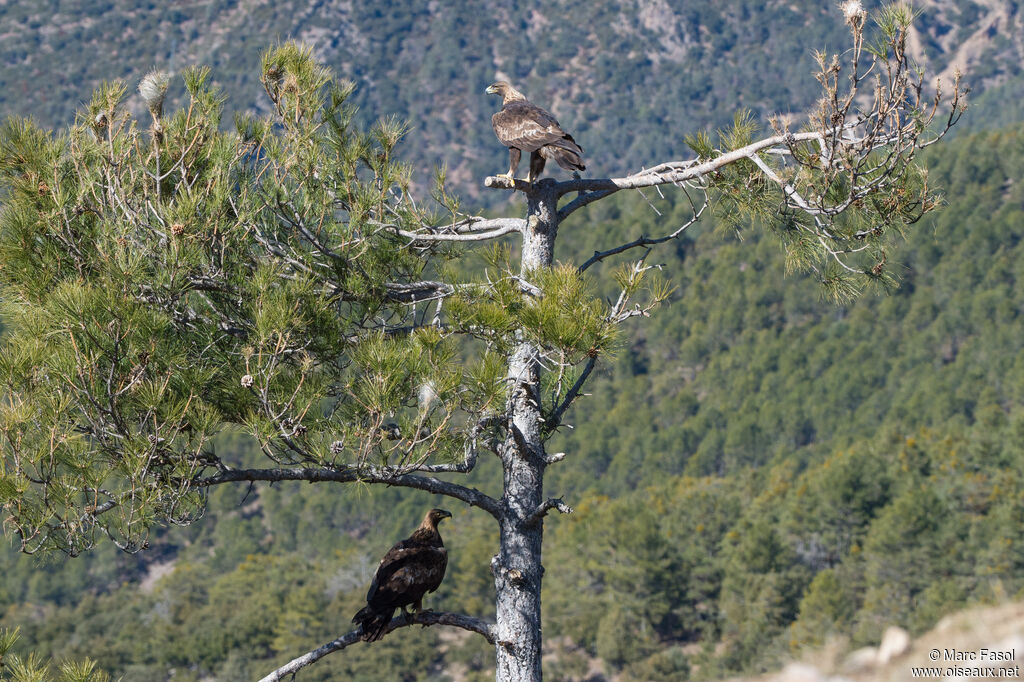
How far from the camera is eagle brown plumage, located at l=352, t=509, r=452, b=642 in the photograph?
4684 mm

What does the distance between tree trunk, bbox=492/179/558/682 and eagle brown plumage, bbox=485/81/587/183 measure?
0.14 m

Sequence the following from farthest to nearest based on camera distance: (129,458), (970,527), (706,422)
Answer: (706,422), (970,527), (129,458)

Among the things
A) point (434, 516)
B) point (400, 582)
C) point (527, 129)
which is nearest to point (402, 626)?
point (400, 582)

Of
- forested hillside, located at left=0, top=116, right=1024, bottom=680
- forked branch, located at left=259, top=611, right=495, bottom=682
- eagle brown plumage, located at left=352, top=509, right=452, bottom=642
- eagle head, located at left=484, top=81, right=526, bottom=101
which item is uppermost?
forested hillside, located at left=0, top=116, right=1024, bottom=680

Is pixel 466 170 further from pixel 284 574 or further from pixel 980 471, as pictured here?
pixel 980 471

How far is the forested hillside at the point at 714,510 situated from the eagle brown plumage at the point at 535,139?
1.76 m

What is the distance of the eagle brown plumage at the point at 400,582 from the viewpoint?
4.68 metres

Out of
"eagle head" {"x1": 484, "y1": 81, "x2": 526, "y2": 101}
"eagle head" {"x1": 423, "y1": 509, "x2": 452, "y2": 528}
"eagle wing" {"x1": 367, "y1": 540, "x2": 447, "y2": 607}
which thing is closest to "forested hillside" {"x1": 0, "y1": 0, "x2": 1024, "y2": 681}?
"eagle wing" {"x1": 367, "y1": 540, "x2": 447, "y2": 607}

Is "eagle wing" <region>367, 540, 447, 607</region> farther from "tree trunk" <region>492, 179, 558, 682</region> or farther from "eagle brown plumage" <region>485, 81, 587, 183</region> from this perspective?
"eagle brown plumage" <region>485, 81, 587, 183</region>

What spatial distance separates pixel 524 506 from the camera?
4.71 meters

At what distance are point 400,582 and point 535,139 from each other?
2.16 metres

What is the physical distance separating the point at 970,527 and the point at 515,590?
31.2m

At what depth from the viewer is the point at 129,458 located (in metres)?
3.81

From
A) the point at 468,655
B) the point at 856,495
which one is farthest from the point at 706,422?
the point at 468,655
